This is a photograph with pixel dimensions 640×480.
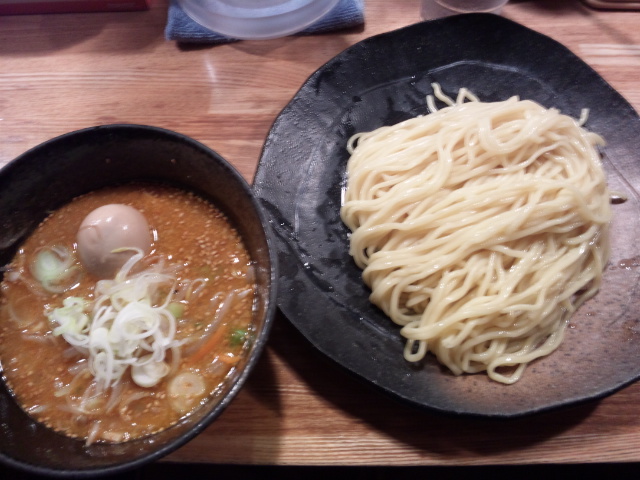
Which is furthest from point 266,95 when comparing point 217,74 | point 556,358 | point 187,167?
point 556,358

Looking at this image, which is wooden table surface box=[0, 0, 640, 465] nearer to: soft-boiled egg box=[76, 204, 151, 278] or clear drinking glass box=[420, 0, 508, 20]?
clear drinking glass box=[420, 0, 508, 20]

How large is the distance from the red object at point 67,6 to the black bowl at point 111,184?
1591mm

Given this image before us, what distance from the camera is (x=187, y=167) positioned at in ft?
5.79

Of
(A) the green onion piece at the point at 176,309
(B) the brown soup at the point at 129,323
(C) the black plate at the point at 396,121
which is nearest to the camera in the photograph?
(B) the brown soup at the point at 129,323

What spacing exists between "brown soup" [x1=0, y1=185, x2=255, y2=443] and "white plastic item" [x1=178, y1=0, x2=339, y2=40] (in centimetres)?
128

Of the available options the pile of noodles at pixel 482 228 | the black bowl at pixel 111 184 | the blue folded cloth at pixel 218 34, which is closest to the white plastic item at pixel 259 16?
the blue folded cloth at pixel 218 34

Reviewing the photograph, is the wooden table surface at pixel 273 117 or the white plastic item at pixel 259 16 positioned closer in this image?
the wooden table surface at pixel 273 117

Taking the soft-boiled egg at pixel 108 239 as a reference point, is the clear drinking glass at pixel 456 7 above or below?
above

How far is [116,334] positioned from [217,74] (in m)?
1.71

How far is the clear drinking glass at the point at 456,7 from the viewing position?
286cm

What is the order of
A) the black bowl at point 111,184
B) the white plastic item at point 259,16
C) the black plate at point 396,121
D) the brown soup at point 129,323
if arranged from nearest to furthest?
the black bowl at point 111,184 → the brown soup at point 129,323 → the black plate at point 396,121 → the white plastic item at point 259,16

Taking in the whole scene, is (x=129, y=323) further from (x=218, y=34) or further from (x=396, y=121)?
(x=218, y=34)

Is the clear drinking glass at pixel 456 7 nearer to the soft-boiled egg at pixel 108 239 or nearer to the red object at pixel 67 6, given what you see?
the red object at pixel 67 6

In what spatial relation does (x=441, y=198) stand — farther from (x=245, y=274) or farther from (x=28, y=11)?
(x=28, y=11)
